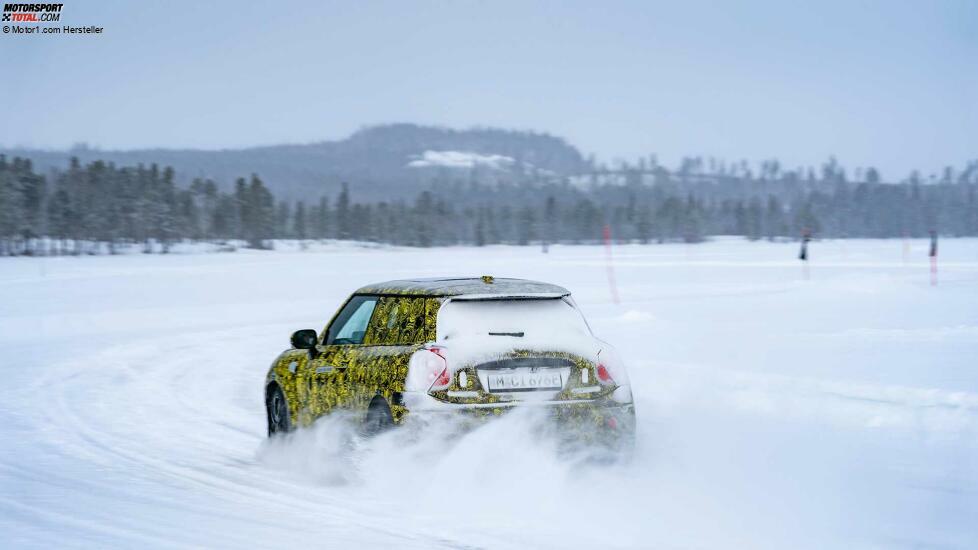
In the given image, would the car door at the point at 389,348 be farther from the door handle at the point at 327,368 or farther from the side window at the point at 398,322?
the door handle at the point at 327,368

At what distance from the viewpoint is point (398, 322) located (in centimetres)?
762

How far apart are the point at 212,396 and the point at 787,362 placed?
748 centimetres

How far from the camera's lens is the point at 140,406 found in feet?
42.5

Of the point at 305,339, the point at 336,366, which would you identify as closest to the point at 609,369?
the point at 336,366

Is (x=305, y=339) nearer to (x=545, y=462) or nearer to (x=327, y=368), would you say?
(x=327, y=368)

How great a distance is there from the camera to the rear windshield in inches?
285

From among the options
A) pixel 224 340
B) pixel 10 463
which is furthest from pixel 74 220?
pixel 10 463

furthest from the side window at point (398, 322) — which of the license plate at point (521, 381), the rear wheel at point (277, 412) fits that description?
the rear wheel at point (277, 412)

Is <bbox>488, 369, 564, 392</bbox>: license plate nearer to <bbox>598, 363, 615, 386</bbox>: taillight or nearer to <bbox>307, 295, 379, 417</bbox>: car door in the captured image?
<bbox>598, 363, 615, 386</bbox>: taillight

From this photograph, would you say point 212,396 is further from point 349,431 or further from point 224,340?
point 224,340

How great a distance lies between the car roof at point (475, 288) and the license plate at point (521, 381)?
0.56m

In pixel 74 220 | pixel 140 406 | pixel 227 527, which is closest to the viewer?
pixel 227 527

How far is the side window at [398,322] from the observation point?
7.38m

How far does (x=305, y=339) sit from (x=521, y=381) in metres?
2.20
